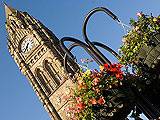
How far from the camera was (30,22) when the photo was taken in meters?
41.8

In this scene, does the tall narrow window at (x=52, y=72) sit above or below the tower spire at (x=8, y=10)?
below

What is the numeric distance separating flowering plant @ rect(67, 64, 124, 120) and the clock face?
3148 cm

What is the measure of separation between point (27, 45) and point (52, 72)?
198 inches

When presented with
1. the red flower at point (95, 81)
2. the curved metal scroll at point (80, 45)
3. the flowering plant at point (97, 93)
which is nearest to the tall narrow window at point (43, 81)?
the curved metal scroll at point (80, 45)

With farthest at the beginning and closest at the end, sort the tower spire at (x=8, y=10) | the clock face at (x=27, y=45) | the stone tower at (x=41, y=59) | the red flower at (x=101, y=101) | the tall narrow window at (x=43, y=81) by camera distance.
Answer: the tower spire at (x=8, y=10) < the clock face at (x=27, y=45) < the tall narrow window at (x=43, y=81) < the stone tower at (x=41, y=59) < the red flower at (x=101, y=101)

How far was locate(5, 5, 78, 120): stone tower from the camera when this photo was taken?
35031mm

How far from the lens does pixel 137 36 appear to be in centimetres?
783

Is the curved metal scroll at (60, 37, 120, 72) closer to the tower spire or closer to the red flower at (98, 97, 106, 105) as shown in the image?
the red flower at (98, 97, 106, 105)

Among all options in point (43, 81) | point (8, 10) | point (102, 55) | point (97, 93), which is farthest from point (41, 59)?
point (97, 93)

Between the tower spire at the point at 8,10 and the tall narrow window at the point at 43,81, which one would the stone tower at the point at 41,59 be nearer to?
the tall narrow window at the point at 43,81

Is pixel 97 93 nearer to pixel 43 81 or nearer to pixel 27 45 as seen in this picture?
pixel 43 81

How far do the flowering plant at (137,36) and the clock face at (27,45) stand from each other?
31.6 m

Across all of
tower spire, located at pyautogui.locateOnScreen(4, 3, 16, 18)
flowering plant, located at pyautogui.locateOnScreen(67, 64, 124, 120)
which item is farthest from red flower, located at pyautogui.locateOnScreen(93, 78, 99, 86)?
tower spire, located at pyautogui.locateOnScreen(4, 3, 16, 18)

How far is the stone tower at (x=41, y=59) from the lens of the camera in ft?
115
